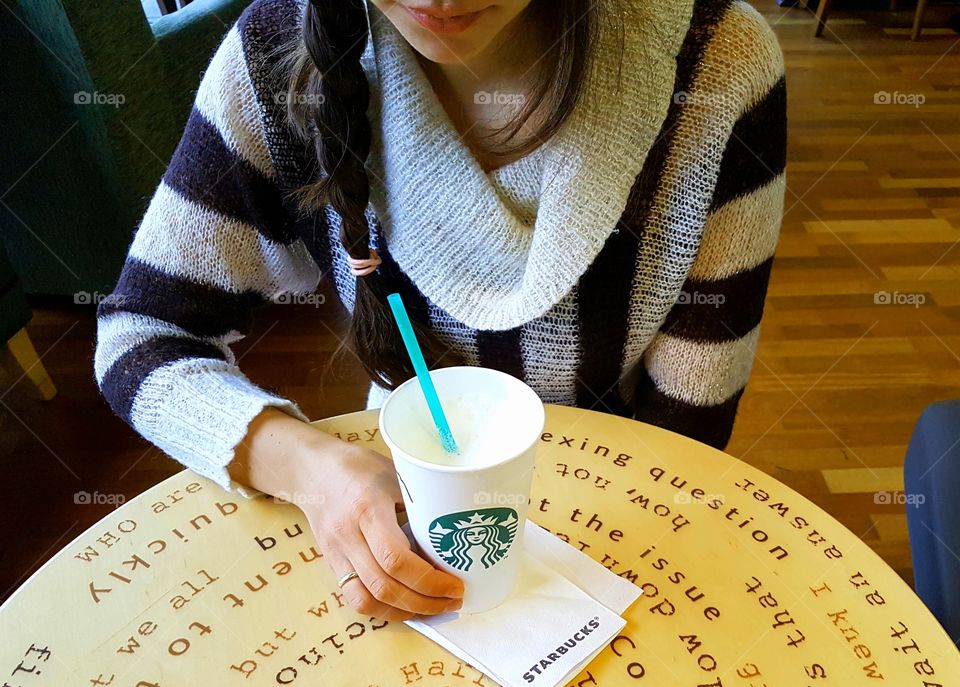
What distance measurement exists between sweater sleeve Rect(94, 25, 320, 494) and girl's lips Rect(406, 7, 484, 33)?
214 millimetres

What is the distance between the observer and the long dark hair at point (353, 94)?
681 mm

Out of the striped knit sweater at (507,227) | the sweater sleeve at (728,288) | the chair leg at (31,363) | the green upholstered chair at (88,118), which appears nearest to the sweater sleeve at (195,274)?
the striped knit sweater at (507,227)

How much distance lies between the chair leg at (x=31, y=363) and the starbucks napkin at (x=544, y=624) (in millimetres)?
1510

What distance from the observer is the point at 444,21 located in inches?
24.0

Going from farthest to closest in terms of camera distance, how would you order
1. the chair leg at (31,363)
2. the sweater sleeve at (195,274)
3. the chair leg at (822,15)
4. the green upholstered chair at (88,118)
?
the chair leg at (822,15) < the chair leg at (31,363) < the green upholstered chair at (88,118) < the sweater sleeve at (195,274)

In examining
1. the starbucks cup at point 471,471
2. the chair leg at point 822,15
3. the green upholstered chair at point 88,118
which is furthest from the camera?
the chair leg at point 822,15

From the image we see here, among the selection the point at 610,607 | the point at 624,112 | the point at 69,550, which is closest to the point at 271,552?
the point at 69,550

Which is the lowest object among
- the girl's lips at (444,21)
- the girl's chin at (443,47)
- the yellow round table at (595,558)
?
the yellow round table at (595,558)

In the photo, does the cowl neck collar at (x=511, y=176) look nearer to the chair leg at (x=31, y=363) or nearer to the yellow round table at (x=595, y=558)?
the yellow round table at (x=595, y=558)

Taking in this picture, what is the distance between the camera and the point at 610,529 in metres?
0.65

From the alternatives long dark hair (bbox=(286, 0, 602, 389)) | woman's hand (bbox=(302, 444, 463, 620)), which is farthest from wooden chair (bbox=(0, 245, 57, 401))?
woman's hand (bbox=(302, 444, 463, 620))

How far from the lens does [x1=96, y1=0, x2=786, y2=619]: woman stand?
0.69 metres

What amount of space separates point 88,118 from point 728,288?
1368mm

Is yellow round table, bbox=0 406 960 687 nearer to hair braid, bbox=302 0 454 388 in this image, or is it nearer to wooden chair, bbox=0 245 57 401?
hair braid, bbox=302 0 454 388
